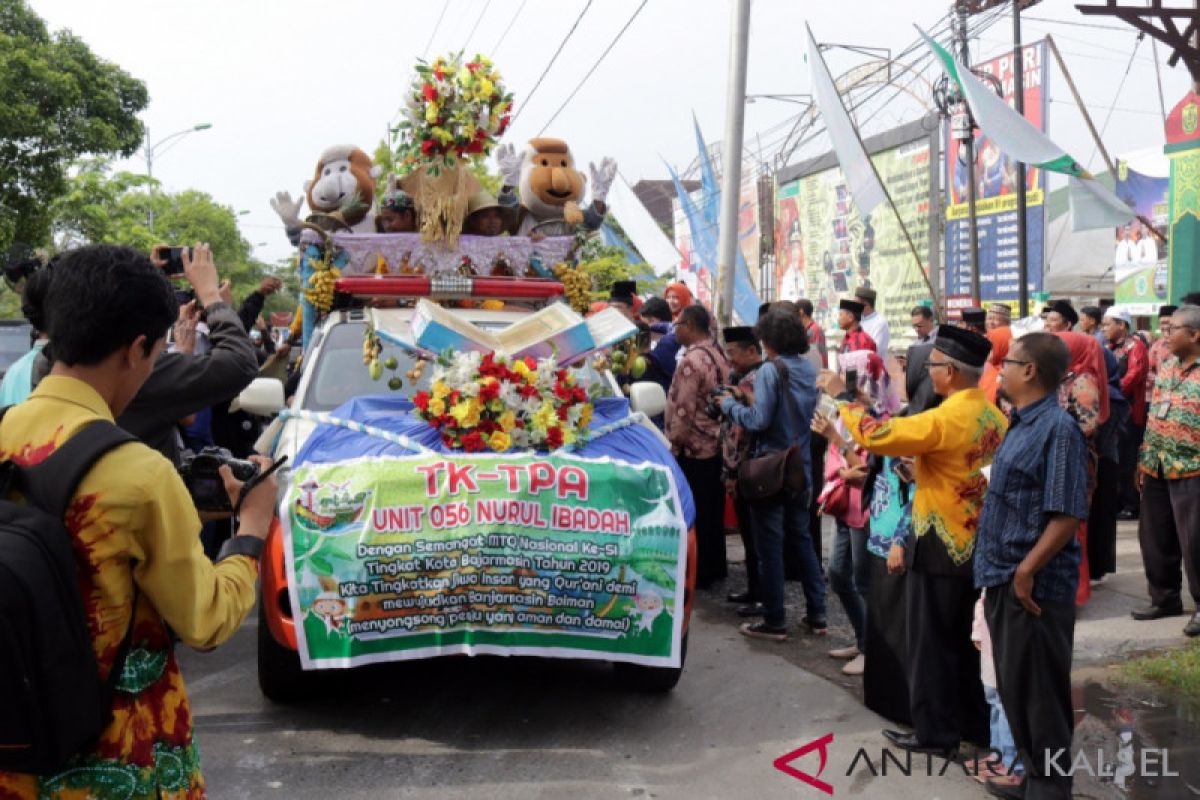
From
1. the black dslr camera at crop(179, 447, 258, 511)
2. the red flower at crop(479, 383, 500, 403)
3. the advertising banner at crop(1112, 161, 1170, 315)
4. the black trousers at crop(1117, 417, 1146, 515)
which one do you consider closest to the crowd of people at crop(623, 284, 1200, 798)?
the red flower at crop(479, 383, 500, 403)

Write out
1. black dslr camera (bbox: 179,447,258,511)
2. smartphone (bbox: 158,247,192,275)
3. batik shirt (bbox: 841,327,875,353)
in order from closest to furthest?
1. black dslr camera (bbox: 179,447,258,511)
2. smartphone (bbox: 158,247,192,275)
3. batik shirt (bbox: 841,327,875,353)

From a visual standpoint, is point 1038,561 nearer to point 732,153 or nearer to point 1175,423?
point 1175,423

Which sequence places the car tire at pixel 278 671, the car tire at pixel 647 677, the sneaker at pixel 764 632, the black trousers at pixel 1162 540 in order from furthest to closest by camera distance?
the black trousers at pixel 1162 540
the sneaker at pixel 764 632
the car tire at pixel 647 677
the car tire at pixel 278 671

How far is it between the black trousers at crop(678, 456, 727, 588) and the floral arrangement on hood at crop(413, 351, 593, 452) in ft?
8.61

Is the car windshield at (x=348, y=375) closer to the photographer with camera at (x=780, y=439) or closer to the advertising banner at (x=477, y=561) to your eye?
the photographer with camera at (x=780, y=439)

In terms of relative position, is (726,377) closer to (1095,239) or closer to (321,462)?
(321,462)

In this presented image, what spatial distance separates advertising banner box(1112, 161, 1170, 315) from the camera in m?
23.3

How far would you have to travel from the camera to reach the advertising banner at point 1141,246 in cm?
2331

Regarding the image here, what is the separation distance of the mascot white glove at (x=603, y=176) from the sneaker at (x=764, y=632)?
387 centimetres

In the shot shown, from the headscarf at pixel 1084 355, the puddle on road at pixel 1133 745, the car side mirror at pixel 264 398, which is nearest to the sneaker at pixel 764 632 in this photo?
the puddle on road at pixel 1133 745

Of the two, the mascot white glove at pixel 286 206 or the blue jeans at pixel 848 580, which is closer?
the blue jeans at pixel 848 580

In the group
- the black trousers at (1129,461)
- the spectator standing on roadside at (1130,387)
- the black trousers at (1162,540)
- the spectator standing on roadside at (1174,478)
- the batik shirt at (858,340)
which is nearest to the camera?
the spectator standing on roadside at (1174,478)

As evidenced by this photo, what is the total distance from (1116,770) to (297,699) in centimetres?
377

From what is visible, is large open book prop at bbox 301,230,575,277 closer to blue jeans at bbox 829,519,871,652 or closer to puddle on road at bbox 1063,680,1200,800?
blue jeans at bbox 829,519,871,652
